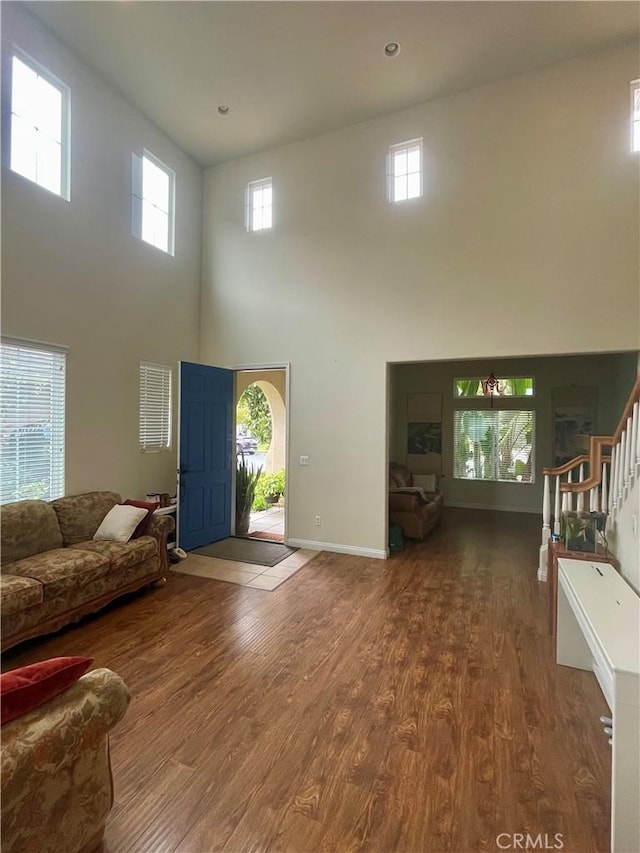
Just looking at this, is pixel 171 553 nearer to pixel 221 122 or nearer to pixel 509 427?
pixel 221 122

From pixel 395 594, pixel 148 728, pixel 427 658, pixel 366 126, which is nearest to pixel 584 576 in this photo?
pixel 427 658

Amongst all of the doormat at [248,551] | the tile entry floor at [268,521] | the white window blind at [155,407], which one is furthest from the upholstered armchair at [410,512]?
the white window blind at [155,407]

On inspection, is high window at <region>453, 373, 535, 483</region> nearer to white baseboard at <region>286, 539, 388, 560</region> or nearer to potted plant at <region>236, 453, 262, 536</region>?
white baseboard at <region>286, 539, 388, 560</region>

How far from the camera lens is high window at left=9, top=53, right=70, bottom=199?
11.7 feet

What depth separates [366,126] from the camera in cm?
483

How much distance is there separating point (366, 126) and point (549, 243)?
8.86 feet

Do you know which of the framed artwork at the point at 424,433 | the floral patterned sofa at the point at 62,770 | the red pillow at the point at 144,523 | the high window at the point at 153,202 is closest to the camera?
the floral patterned sofa at the point at 62,770

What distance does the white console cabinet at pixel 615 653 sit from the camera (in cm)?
143

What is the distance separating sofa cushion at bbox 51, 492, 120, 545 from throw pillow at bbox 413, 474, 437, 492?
17.5ft

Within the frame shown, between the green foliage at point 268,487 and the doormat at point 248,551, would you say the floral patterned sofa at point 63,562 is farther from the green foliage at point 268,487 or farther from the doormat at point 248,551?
the green foliage at point 268,487

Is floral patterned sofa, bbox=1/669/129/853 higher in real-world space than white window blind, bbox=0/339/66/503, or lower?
lower

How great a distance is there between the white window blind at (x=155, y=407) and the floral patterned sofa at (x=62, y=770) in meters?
3.81

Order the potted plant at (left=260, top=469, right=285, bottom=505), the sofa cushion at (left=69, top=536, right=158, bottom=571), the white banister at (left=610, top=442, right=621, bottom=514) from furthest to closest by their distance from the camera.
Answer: the potted plant at (left=260, top=469, right=285, bottom=505) < the sofa cushion at (left=69, top=536, right=158, bottom=571) < the white banister at (left=610, top=442, right=621, bottom=514)

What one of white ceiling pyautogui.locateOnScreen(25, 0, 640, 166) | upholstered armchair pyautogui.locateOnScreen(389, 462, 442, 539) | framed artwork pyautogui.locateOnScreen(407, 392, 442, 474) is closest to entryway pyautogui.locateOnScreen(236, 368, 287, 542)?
upholstered armchair pyautogui.locateOnScreen(389, 462, 442, 539)
